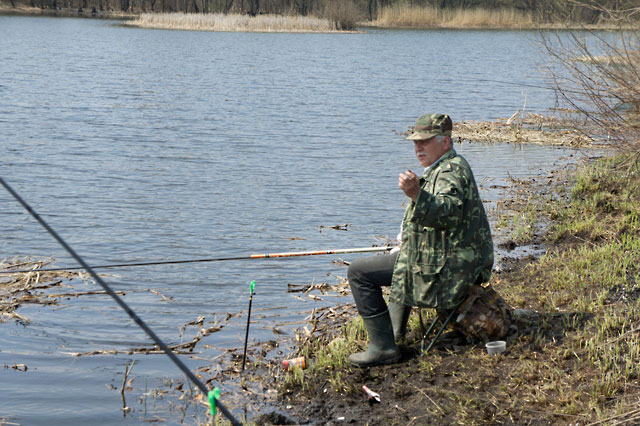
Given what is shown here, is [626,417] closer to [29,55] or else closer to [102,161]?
[102,161]

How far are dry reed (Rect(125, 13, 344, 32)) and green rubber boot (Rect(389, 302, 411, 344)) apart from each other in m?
52.8

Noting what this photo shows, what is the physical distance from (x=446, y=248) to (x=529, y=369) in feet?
3.04

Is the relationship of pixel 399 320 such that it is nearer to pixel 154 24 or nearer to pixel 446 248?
pixel 446 248

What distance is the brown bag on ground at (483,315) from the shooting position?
522cm

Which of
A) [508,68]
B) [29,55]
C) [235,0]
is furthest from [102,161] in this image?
[235,0]

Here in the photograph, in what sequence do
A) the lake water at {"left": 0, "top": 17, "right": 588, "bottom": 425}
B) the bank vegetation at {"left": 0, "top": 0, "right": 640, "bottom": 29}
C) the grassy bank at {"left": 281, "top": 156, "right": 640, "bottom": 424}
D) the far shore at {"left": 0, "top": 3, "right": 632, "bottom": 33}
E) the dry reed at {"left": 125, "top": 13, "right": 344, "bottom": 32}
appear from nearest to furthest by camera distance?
1. the grassy bank at {"left": 281, "top": 156, "right": 640, "bottom": 424}
2. the lake water at {"left": 0, "top": 17, "right": 588, "bottom": 425}
3. the dry reed at {"left": 125, "top": 13, "right": 344, "bottom": 32}
4. the far shore at {"left": 0, "top": 3, "right": 632, "bottom": 33}
5. the bank vegetation at {"left": 0, "top": 0, "right": 640, "bottom": 29}

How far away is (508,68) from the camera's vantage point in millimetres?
38844

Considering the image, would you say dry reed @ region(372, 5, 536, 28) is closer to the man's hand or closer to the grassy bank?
the grassy bank

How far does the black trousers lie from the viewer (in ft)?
17.4

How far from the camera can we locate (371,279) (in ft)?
17.6

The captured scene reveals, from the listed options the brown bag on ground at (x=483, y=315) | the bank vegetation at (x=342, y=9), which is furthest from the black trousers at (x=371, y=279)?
the bank vegetation at (x=342, y=9)

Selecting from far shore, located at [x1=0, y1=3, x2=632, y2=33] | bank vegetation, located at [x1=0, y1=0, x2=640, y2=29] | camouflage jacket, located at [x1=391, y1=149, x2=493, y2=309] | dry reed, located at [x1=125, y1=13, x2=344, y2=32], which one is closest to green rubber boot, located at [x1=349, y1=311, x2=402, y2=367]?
camouflage jacket, located at [x1=391, y1=149, x2=493, y2=309]

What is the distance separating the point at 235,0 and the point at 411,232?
245ft

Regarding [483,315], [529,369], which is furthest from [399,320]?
[529,369]
